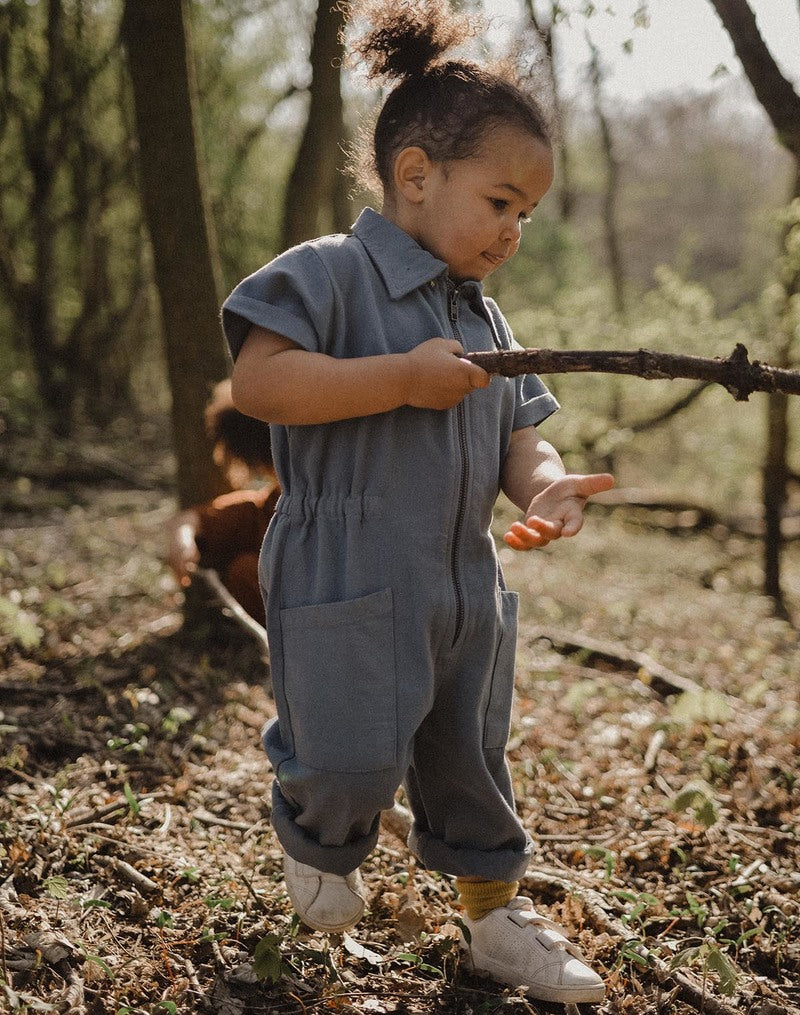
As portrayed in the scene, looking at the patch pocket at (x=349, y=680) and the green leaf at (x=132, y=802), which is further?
the green leaf at (x=132, y=802)

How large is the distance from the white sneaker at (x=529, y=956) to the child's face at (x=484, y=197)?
162 cm

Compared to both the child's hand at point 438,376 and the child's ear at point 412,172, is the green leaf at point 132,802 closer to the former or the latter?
the child's hand at point 438,376

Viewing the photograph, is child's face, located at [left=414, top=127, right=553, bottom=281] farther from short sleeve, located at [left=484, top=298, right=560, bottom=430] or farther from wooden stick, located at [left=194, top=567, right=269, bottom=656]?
wooden stick, located at [left=194, top=567, right=269, bottom=656]

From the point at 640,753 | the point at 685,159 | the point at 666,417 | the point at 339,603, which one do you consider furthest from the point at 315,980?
the point at 685,159

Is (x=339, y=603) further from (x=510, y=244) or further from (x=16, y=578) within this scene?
(x=16, y=578)

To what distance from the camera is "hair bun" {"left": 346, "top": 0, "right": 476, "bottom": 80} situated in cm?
205

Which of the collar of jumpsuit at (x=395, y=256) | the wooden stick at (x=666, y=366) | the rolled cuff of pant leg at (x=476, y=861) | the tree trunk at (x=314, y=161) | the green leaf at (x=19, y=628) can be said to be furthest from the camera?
the tree trunk at (x=314, y=161)

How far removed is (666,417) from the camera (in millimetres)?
10242

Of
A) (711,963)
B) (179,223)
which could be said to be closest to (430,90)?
(711,963)

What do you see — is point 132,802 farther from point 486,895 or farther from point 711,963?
point 711,963

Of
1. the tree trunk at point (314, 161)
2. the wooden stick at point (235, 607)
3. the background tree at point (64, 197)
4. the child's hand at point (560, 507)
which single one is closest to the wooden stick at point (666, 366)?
the child's hand at point (560, 507)

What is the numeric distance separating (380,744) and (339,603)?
12.6 inches

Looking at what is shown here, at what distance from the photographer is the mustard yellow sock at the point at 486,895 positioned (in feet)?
7.24

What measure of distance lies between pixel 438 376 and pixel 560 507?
39cm
